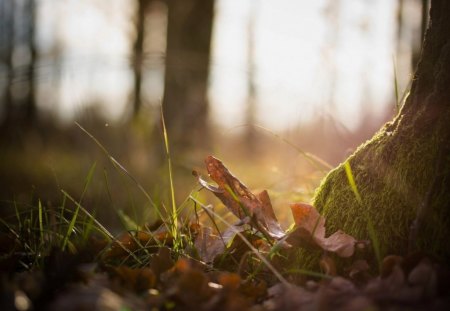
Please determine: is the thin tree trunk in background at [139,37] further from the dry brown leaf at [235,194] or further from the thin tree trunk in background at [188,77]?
the dry brown leaf at [235,194]

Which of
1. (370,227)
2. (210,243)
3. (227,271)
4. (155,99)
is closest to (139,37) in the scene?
(155,99)

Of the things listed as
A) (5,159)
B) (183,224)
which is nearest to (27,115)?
(5,159)

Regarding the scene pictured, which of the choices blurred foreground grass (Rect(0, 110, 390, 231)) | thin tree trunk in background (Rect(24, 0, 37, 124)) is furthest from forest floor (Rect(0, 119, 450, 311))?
thin tree trunk in background (Rect(24, 0, 37, 124))

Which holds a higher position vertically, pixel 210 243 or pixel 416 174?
pixel 416 174

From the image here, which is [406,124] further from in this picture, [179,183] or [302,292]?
[179,183]

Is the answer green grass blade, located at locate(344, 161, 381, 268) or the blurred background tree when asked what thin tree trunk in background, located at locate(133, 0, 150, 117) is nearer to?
the blurred background tree

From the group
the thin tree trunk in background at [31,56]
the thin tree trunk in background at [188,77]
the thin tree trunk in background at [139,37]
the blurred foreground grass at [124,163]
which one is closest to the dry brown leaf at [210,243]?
the blurred foreground grass at [124,163]

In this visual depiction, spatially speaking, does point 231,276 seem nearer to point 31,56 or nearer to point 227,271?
point 227,271
